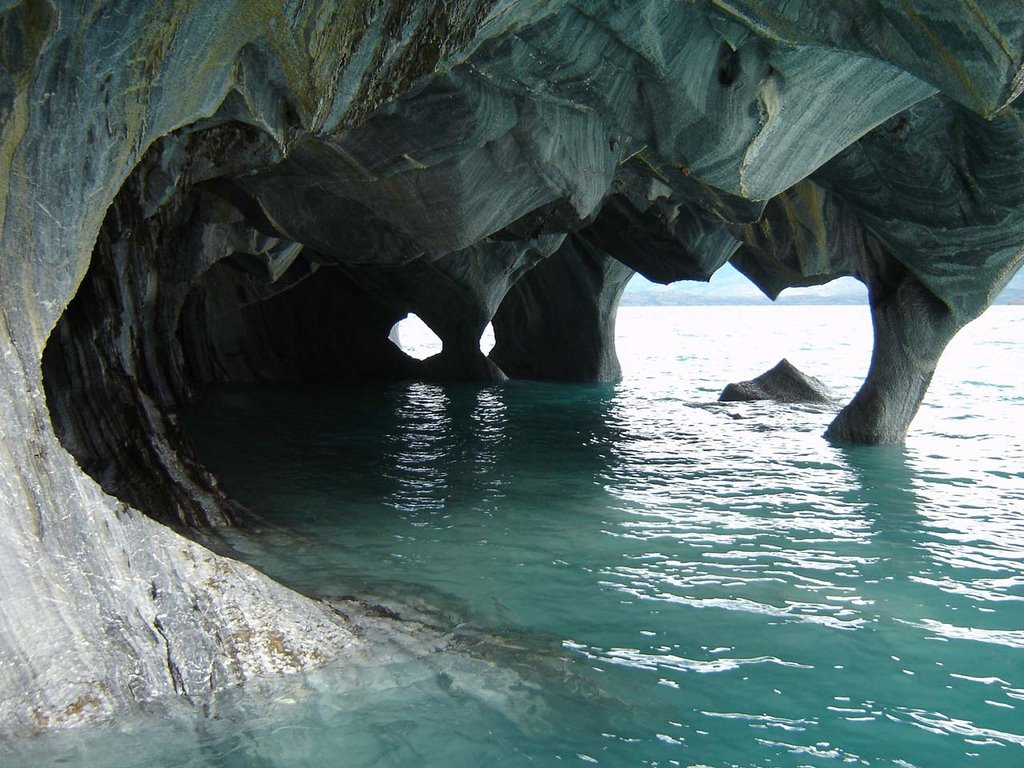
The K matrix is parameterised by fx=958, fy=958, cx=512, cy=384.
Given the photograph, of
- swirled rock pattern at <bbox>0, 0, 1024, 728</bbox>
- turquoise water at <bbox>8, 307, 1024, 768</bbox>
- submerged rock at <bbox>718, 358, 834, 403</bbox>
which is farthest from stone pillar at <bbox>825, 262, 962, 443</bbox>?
submerged rock at <bbox>718, 358, 834, 403</bbox>

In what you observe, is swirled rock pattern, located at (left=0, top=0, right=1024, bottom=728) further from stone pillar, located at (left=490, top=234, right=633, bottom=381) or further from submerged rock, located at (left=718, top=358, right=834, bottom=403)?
stone pillar, located at (left=490, top=234, right=633, bottom=381)

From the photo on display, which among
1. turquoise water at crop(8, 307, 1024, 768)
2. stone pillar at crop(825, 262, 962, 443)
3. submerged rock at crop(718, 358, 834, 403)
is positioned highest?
stone pillar at crop(825, 262, 962, 443)

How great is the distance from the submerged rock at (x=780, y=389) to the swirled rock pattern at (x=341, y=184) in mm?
1941

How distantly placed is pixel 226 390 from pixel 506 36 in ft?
37.3

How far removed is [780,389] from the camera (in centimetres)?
1312

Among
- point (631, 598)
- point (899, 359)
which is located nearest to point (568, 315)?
point (899, 359)

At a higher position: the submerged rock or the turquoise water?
the submerged rock

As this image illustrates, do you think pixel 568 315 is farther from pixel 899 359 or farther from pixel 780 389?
pixel 899 359

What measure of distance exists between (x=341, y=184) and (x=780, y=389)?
25.9 ft

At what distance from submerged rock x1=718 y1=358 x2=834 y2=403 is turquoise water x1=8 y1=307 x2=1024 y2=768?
3.27 meters

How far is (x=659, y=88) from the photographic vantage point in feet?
16.6

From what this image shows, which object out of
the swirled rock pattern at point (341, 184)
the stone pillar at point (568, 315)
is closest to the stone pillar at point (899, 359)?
the swirled rock pattern at point (341, 184)

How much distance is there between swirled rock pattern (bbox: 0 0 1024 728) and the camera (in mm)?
3127

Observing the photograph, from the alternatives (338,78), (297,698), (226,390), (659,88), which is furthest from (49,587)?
(226,390)
